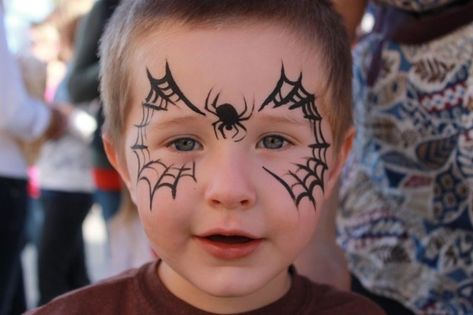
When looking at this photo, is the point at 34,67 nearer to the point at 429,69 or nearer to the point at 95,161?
the point at 95,161

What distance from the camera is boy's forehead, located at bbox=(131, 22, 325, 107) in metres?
1.30

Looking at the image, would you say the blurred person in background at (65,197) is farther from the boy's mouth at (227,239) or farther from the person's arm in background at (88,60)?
the boy's mouth at (227,239)

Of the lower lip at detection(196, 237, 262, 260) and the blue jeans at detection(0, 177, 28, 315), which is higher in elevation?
the lower lip at detection(196, 237, 262, 260)

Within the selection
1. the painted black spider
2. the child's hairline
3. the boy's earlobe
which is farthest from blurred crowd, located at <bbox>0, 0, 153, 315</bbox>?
the painted black spider

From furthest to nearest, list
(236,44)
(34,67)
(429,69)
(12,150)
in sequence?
(34,67) < (12,150) < (429,69) < (236,44)

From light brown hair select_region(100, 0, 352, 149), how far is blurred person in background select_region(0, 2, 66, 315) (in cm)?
143

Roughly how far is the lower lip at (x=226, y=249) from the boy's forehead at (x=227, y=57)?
25cm

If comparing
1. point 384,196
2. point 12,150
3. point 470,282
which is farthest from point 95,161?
point 470,282

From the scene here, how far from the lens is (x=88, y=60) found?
11.4 feet

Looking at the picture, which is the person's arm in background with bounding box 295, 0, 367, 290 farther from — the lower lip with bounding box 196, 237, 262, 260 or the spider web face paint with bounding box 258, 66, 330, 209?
the lower lip with bounding box 196, 237, 262, 260

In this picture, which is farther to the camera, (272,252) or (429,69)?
(429,69)

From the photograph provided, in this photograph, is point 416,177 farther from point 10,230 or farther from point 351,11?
point 10,230

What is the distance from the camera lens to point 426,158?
1678 mm

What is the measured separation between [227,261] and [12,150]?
2015 mm
